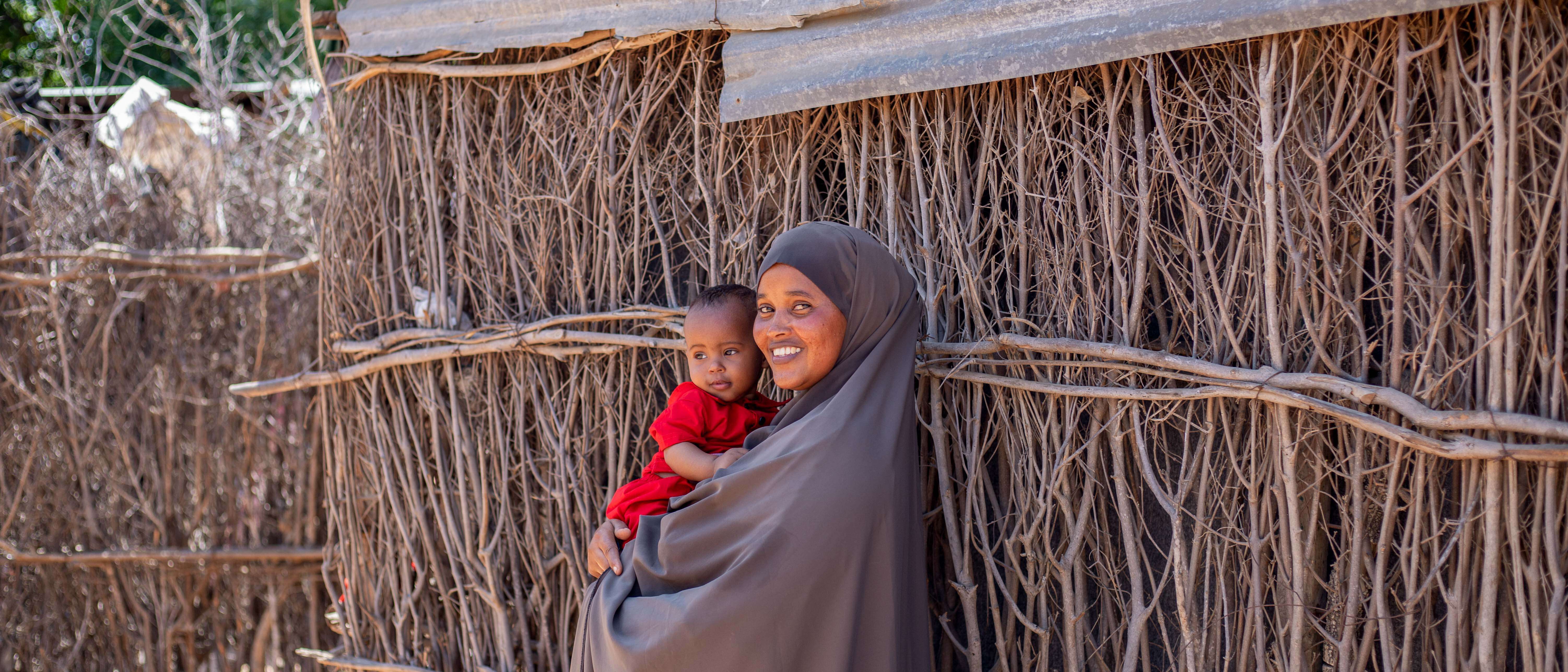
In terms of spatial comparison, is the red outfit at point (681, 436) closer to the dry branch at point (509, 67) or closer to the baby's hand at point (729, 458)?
the baby's hand at point (729, 458)

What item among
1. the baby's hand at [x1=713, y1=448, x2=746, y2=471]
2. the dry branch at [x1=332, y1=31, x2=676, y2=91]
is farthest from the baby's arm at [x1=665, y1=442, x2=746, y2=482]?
the dry branch at [x1=332, y1=31, x2=676, y2=91]

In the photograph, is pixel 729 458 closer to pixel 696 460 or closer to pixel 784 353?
pixel 696 460

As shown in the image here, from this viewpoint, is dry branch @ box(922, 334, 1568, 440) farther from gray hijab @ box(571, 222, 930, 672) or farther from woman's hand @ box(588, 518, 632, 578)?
woman's hand @ box(588, 518, 632, 578)

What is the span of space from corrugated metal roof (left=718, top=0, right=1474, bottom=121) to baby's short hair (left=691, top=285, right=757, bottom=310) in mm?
503

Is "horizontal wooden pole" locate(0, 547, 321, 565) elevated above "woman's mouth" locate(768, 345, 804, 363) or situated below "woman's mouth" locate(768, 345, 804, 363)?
below

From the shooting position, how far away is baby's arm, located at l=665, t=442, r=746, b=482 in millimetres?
2250

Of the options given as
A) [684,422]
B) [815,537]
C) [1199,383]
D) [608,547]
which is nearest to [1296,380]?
[1199,383]

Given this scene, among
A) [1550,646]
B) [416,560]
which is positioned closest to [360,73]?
[416,560]

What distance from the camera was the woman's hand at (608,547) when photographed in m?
2.38

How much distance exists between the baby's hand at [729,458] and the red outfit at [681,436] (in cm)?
11

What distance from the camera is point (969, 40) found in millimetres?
2412

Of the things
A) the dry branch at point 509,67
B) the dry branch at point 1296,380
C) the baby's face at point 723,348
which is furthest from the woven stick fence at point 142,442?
the dry branch at point 1296,380

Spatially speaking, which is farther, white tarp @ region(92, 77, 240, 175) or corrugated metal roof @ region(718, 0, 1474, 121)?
white tarp @ region(92, 77, 240, 175)

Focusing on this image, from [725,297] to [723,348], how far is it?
0.38 feet
